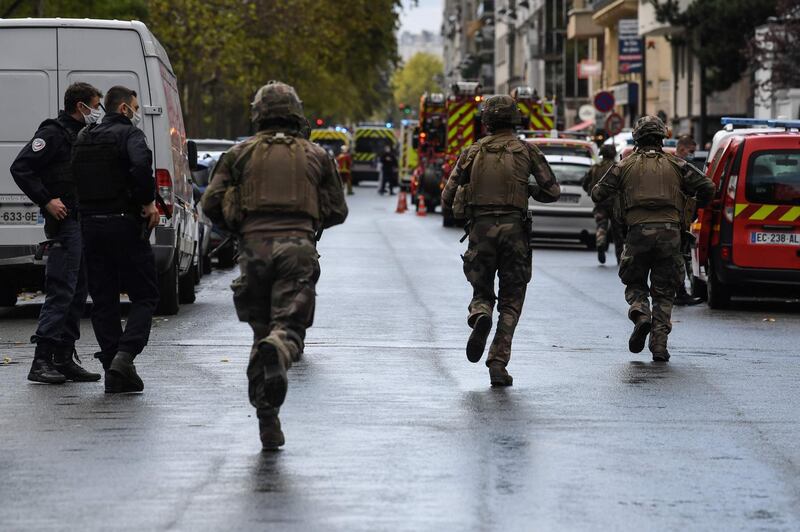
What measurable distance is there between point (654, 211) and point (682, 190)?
0.29 m

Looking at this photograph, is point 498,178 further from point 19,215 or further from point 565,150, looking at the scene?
point 565,150

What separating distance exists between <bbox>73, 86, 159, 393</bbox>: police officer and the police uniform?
522 millimetres

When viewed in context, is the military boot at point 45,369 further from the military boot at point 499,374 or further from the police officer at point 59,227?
the military boot at point 499,374

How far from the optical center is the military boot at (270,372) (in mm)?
8250

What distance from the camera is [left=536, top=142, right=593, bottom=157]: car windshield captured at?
31.4 m

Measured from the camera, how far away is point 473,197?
11414 mm

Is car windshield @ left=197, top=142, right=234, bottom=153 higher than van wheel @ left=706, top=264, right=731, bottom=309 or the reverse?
higher

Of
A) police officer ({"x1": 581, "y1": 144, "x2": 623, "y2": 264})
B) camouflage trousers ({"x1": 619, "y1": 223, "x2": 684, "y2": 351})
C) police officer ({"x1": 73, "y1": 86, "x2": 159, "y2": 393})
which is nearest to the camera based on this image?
police officer ({"x1": 73, "y1": 86, "x2": 159, "y2": 393})

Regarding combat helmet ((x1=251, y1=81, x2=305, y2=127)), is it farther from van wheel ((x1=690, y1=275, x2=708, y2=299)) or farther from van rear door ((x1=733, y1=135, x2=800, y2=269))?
van wheel ((x1=690, y1=275, x2=708, y2=299))

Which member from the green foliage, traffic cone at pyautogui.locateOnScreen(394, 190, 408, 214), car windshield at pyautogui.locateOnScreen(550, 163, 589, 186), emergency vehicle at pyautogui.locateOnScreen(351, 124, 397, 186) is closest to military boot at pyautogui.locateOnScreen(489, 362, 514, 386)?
car windshield at pyautogui.locateOnScreen(550, 163, 589, 186)

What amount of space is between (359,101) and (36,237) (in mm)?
59136

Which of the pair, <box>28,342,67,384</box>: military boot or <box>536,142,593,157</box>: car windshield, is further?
<box>536,142,593,157</box>: car windshield

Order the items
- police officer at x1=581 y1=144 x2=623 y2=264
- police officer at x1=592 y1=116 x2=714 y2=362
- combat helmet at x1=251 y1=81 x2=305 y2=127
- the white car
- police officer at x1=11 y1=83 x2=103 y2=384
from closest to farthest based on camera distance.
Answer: combat helmet at x1=251 y1=81 x2=305 y2=127 → police officer at x1=11 y1=83 x2=103 y2=384 → police officer at x1=592 y1=116 x2=714 y2=362 → police officer at x1=581 y1=144 x2=623 y2=264 → the white car

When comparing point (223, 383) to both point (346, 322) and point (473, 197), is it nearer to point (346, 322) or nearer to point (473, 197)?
point (473, 197)
